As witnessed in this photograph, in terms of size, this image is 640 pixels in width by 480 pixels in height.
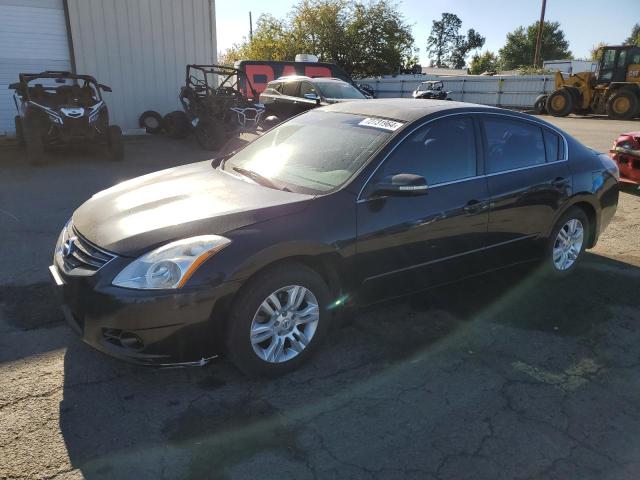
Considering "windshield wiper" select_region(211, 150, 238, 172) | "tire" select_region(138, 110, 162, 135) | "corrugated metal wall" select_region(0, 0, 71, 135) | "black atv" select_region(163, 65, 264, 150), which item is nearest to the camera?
"windshield wiper" select_region(211, 150, 238, 172)

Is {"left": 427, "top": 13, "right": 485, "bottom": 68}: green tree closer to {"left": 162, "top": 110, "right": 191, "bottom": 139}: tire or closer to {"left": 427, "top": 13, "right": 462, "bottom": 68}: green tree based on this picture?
{"left": 427, "top": 13, "right": 462, "bottom": 68}: green tree

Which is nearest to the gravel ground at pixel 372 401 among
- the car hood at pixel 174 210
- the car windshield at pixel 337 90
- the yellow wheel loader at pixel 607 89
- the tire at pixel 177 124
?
the car hood at pixel 174 210

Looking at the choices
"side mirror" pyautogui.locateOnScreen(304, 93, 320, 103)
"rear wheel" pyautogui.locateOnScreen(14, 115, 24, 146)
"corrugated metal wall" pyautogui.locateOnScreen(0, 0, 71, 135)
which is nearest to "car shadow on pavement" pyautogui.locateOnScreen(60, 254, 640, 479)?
"side mirror" pyautogui.locateOnScreen(304, 93, 320, 103)

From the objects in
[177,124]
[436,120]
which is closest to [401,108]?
[436,120]

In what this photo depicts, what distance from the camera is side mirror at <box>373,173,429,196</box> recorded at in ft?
10.3

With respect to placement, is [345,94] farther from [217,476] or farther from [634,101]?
[634,101]

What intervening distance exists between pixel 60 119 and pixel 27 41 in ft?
15.1

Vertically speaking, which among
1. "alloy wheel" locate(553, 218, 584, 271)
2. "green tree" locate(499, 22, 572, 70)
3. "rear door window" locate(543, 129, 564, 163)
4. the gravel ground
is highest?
"green tree" locate(499, 22, 572, 70)

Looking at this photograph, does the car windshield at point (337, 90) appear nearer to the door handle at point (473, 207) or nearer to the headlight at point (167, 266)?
the door handle at point (473, 207)

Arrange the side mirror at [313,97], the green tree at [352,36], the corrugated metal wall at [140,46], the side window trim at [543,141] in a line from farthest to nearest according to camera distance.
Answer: the green tree at [352,36], the corrugated metal wall at [140,46], the side mirror at [313,97], the side window trim at [543,141]

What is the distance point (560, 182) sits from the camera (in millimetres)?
4328

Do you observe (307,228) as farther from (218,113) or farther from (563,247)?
(218,113)

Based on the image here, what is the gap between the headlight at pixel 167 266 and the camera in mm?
2633

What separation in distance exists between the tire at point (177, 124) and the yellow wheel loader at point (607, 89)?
16.0m
